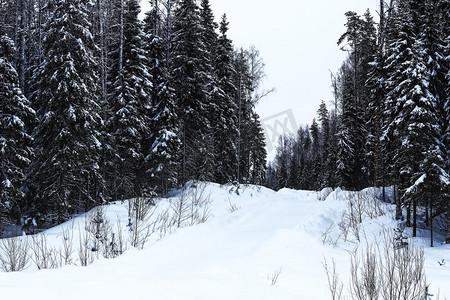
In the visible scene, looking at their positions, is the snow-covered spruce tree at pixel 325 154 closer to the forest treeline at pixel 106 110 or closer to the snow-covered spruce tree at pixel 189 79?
the forest treeline at pixel 106 110

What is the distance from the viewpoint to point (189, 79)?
84.2ft

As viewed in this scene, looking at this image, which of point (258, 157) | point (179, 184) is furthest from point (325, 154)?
point (179, 184)

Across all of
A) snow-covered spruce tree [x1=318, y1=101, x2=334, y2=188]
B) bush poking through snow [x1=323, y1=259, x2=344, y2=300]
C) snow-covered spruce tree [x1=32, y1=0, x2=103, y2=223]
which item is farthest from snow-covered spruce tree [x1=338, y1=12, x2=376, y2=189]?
bush poking through snow [x1=323, y1=259, x2=344, y2=300]

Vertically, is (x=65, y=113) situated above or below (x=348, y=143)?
below

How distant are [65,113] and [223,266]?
13548 millimetres

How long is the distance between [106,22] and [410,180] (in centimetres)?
2306

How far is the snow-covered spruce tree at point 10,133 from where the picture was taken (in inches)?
714

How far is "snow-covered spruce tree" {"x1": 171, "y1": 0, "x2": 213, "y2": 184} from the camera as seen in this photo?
25.5 m

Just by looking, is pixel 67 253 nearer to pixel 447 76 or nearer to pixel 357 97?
pixel 447 76

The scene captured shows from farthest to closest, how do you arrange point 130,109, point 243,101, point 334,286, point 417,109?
point 243,101 → point 130,109 → point 417,109 → point 334,286

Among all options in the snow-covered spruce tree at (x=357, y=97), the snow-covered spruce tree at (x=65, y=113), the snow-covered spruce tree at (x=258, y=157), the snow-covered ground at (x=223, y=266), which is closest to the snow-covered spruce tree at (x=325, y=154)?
the snow-covered spruce tree at (x=357, y=97)

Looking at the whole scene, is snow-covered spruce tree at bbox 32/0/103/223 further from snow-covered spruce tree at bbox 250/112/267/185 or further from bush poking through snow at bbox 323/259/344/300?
snow-covered spruce tree at bbox 250/112/267/185

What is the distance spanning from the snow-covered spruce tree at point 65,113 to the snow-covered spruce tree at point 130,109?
2.70 m

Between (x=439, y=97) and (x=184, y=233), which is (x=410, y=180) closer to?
(x=439, y=97)
